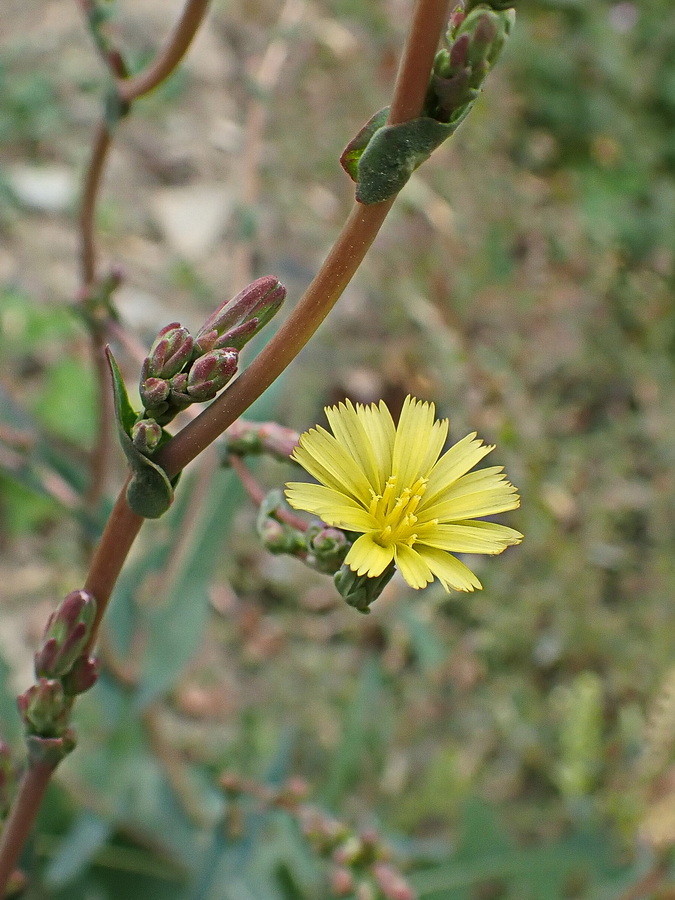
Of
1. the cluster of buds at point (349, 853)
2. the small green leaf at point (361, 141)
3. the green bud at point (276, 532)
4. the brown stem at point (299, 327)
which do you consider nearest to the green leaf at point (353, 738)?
the cluster of buds at point (349, 853)

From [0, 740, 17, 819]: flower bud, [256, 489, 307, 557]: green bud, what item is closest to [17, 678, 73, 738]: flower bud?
[0, 740, 17, 819]: flower bud

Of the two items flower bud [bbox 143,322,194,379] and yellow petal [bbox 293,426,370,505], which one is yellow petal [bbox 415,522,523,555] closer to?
yellow petal [bbox 293,426,370,505]

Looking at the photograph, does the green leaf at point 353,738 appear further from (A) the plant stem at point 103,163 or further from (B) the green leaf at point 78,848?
(A) the plant stem at point 103,163

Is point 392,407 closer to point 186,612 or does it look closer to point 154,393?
point 186,612

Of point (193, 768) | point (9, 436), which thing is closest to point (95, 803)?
point (193, 768)

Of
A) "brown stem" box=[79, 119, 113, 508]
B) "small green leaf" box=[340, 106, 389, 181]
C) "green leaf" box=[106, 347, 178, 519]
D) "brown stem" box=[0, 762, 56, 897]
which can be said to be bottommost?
"brown stem" box=[0, 762, 56, 897]

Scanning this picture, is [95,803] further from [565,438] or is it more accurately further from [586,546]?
[565,438]

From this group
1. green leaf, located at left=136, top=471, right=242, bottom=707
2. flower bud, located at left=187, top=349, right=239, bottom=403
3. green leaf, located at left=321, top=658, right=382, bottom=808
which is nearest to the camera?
flower bud, located at left=187, top=349, right=239, bottom=403

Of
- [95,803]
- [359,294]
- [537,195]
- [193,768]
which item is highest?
[537,195]
